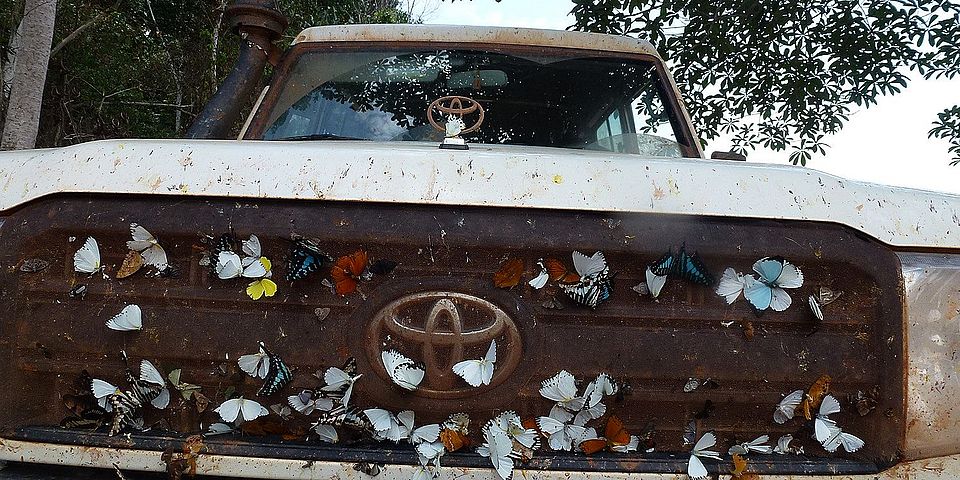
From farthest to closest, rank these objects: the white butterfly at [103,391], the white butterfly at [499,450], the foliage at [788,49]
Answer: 1. the foliage at [788,49]
2. the white butterfly at [103,391]
3. the white butterfly at [499,450]

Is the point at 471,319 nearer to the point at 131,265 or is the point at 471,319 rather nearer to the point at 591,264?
the point at 591,264

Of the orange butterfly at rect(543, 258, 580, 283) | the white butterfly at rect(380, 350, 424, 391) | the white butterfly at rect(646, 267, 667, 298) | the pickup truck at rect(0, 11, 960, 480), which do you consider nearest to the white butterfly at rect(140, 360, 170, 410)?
the pickup truck at rect(0, 11, 960, 480)

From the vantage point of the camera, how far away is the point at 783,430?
133 cm

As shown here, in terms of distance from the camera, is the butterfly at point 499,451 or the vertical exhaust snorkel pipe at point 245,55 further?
the vertical exhaust snorkel pipe at point 245,55

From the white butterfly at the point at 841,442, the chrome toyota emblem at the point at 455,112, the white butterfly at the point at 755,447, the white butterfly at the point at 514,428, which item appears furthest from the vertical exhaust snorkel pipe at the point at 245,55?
the white butterfly at the point at 841,442

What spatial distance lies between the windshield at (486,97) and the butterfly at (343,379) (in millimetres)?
1209

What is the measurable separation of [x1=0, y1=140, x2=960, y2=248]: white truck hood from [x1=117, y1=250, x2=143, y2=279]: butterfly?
132mm

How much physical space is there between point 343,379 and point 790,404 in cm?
91

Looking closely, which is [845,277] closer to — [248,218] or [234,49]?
[248,218]

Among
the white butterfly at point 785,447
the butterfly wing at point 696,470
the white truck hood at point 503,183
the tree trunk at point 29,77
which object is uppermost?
the white truck hood at point 503,183

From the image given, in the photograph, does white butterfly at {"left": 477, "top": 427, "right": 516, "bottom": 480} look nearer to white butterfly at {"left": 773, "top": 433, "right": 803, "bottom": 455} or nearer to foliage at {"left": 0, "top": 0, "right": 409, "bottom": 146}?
white butterfly at {"left": 773, "top": 433, "right": 803, "bottom": 455}

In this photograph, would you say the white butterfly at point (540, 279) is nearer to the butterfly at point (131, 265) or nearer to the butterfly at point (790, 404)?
the butterfly at point (790, 404)

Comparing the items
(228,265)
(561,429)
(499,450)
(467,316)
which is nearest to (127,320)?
(228,265)

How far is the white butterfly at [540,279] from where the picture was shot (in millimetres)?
1267
